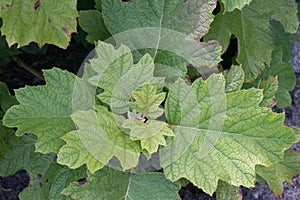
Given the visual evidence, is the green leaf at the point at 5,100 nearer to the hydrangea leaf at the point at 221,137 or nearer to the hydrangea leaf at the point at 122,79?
the hydrangea leaf at the point at 122,79

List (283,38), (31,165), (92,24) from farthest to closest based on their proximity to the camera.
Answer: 1. (283,38)
2. (31,165)
3. (92,24)

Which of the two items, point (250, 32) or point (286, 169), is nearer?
point (286, 169)

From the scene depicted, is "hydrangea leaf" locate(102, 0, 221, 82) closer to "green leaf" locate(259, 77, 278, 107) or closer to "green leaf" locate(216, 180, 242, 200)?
"green leaf" locate(259, 77, 278, 107)

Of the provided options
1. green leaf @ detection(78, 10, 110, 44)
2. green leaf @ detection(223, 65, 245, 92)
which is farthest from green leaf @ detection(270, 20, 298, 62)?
green leaf @ detection(78, 10, 110, 44)

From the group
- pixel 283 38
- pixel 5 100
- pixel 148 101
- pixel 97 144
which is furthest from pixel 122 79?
pixel 283 38

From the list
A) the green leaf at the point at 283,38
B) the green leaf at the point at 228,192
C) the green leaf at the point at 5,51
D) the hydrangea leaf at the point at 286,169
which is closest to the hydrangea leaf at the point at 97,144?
the green leaf at the point at 228,192

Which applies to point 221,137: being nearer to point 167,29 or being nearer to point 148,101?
point 148,101
